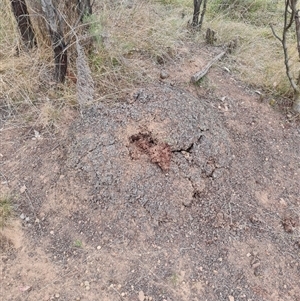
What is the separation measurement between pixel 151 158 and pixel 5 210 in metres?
0.84

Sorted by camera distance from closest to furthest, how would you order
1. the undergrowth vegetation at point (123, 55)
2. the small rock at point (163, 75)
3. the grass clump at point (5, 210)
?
the grass clump at point (5, 210)
the undergrowth vegetation at point (123, 55)
the small rock at point (163, 75)

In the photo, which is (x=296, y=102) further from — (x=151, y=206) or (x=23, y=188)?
(x=23, y=188)

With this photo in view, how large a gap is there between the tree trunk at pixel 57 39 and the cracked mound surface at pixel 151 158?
1.23ft

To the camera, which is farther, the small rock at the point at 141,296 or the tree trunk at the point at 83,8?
the tree trunk at the point at 83,8

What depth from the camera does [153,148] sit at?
2.00 meters

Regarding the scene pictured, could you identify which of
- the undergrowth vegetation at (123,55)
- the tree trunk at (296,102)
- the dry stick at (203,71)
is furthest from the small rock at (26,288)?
the tree trunk at (296,102)

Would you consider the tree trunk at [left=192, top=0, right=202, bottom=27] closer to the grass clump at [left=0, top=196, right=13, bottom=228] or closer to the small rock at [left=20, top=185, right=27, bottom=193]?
the small rock at [left=20, top=185, right=27, bottom=193]

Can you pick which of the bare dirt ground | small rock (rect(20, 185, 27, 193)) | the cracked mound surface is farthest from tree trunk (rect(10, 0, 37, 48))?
small rock (rect(20, 185, 27, 193))

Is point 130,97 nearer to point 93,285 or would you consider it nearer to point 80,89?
point 80,89

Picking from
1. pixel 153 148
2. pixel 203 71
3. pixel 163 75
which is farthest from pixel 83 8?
pixel 153 148

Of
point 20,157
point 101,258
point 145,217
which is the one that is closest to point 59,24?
point 20,157

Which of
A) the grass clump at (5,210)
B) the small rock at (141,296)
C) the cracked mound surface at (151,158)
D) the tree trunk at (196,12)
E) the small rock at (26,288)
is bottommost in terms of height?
the small rock at (141,296)

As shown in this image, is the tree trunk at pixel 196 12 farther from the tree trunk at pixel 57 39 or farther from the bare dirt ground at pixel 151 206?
the tree trunk at pixel 57 39

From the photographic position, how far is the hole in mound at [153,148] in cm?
196
